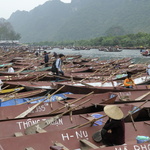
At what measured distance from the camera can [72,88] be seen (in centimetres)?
948

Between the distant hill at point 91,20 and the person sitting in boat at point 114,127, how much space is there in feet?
302

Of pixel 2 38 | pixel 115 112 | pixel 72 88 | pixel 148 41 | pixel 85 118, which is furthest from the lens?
pixel 2 38

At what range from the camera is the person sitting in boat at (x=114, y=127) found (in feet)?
13.8

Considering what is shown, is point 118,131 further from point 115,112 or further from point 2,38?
point 2,38

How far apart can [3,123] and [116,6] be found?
5819 inches

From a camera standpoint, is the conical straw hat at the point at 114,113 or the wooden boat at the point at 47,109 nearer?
the conical straw hat at the point at 114,113

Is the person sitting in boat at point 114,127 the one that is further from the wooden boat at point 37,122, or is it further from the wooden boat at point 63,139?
the wooden boat at point 37,122

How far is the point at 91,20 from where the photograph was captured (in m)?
144

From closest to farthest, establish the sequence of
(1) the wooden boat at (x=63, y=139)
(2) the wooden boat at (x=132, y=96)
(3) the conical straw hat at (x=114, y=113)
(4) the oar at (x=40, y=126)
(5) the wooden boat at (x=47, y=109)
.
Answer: (3) the conical straw hat at (x=114, y=113) < (1) the wooden boat at (x=63, y=139) < (4) the oar at (x=40, y=126) < (5) the wooden boat at (x=47, y=109) < (2) the wooden boat at (x=132, y=96)

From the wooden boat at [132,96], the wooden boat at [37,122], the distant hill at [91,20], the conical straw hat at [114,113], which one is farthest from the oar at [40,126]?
the distant hill at [91,20]

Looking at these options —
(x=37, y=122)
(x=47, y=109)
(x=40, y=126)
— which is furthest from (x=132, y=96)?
(x=40, y=126)

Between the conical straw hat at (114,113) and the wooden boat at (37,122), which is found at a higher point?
the conical straw hat at (114,113)

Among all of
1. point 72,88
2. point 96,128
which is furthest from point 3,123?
point 72,88

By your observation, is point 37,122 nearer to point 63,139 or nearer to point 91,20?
point 63,139
